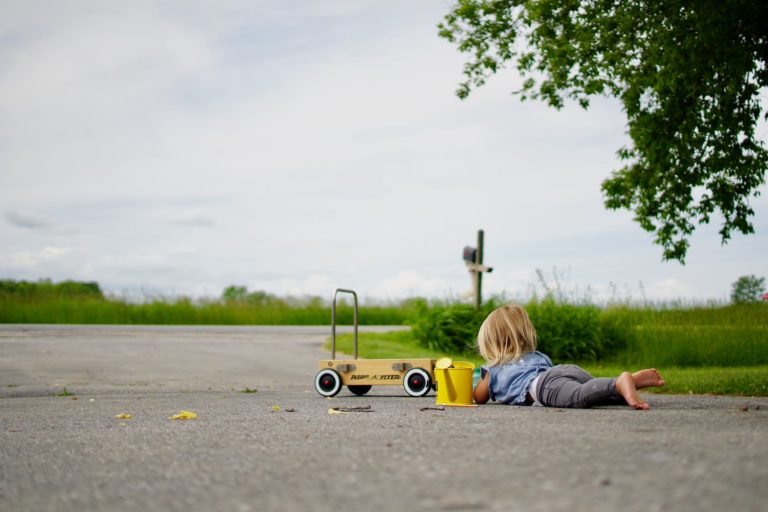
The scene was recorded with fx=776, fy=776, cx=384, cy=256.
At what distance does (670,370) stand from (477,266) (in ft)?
15.5

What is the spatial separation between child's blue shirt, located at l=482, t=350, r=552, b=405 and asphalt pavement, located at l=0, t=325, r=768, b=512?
0.89 feet

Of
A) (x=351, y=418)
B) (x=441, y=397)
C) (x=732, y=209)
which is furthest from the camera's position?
(x=732, y=209)

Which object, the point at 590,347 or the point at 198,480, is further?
the point at 590,347

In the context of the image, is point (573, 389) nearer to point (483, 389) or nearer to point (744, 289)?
point (483, 389)

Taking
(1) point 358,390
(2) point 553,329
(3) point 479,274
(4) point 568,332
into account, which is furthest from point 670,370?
(1) point 358,390

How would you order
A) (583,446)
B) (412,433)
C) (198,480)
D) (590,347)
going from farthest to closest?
1. (590,347)
2. (412,433)
3. (583,446)
4. (198,480)

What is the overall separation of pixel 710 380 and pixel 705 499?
7.44 meters

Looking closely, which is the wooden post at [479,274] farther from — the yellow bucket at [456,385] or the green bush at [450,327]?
the yellow bucket at [456,385]

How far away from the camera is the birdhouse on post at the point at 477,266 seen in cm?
1608

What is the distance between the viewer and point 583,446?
352cm

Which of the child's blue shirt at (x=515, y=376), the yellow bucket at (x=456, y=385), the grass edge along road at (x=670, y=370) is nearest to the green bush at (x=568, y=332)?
the grass edge along road at (x=670, y=370)

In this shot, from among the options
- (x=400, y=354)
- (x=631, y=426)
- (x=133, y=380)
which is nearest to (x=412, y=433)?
(x=631, y=426)

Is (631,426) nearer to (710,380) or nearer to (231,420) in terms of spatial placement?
(231,420)

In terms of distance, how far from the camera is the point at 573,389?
5707 millimetres
